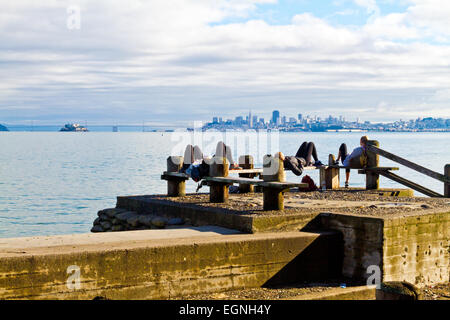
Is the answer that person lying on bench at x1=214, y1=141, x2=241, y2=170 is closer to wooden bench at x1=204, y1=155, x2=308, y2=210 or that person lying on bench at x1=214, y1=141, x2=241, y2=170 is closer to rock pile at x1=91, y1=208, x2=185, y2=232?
rock pile at x1=91, y1=208, x2=185, y2=232

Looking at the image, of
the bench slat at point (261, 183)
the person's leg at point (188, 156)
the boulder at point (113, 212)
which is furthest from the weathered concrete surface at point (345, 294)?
the boulder at point (113, 212)

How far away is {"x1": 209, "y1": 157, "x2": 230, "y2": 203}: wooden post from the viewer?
12539mm

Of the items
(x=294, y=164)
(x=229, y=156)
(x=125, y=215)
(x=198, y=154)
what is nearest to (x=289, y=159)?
(x=294, y=164)

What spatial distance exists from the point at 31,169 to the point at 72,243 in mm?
64047

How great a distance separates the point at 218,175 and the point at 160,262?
156 inches

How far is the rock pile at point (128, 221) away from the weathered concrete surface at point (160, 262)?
83.6 inches

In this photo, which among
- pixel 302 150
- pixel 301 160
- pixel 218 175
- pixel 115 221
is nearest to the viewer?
pixel 218 175

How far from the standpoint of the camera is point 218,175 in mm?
12633

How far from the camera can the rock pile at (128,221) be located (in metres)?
12.7

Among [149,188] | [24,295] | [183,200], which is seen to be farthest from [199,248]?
[149,188]

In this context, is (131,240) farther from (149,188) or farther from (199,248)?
(149,188)

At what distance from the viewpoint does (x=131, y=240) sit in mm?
9539

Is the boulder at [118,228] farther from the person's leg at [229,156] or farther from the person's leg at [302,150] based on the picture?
the person's leg at [302,150]

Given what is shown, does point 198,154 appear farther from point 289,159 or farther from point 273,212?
point 273,212
